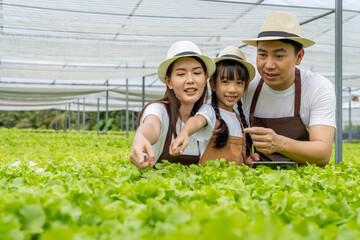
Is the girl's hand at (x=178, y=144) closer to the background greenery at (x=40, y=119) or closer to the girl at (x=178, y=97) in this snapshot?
the girl at (x=178, y=97)

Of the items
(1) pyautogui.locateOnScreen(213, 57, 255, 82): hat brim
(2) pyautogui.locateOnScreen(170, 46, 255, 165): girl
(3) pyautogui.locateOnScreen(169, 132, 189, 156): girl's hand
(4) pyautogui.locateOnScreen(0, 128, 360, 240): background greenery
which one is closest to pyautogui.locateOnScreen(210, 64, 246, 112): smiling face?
(2) pyautogui.locateOnScreen(170, 46, 255, 165): girl

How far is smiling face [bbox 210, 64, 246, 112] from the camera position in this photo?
3.29m

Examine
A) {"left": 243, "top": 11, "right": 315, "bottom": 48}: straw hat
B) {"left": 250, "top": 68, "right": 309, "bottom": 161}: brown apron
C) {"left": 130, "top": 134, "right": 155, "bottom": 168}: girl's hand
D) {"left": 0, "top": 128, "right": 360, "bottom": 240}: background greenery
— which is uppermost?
{"left": 243, "top": 11, "right": 315, "bottom": 48}: straw hat

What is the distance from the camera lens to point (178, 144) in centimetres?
250

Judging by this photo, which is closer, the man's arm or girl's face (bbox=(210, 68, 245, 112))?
the man's arm

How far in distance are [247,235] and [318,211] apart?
65 centimetres

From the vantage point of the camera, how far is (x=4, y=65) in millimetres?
11883

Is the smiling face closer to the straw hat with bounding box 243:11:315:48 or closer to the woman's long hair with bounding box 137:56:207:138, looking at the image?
the woman's long hair with bounding box 137:56:207:138

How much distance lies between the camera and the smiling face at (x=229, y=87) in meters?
3.29

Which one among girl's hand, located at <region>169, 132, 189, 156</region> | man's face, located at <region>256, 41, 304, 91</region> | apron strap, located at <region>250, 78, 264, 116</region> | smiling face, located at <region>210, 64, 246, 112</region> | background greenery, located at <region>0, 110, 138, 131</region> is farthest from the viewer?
background greenery, located at <region>0, 110, 138, 131</region>

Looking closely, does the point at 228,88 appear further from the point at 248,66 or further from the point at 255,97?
the point at 255,97

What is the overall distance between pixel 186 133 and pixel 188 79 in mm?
555

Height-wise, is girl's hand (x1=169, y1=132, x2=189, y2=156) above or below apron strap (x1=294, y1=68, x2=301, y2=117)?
below

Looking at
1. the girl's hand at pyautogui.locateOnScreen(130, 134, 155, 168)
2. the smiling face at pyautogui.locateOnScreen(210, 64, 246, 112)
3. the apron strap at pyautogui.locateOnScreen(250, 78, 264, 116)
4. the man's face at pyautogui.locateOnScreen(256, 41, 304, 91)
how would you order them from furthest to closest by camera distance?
the apron strap at pyautogui.locateOnScreen(250, 78, 264, 116), the smiling face at pyautogui.locateOnScreen(210, 64, 246, 112), the man's face at pyautogui.locateOnScreen(256, 41, 304, 91), the girl's hand at pyautogui.locateOnScreen(130, 134, 155, 168)
